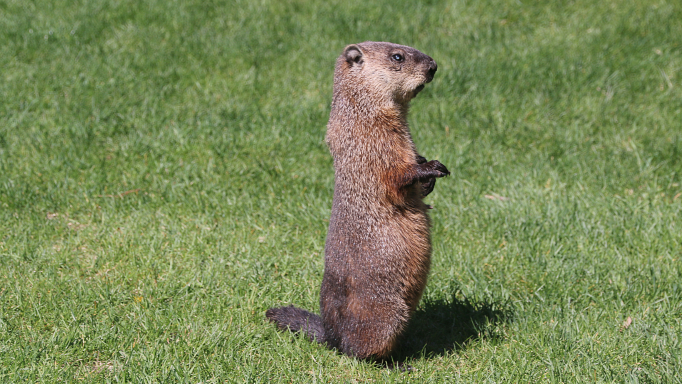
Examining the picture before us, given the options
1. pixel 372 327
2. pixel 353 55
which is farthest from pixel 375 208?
pixel 353 55

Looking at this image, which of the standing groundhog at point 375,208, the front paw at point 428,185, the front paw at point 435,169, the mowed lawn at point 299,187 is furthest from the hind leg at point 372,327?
the front paw at point 435,169

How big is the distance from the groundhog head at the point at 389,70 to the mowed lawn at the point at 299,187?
58.1 inches

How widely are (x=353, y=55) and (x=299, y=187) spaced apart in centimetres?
212

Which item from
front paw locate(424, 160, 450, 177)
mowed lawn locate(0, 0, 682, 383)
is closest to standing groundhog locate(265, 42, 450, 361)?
front paw locate(424, 160, 450, 177)

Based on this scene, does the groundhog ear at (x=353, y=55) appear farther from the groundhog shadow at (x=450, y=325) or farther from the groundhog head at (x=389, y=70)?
the groundhog shadow at (x=450, y=325)

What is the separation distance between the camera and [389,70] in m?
3.84

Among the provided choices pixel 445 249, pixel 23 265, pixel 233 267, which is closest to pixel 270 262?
pixel 233 267

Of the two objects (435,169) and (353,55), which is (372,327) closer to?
(435,169)

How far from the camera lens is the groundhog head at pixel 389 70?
3.83 m

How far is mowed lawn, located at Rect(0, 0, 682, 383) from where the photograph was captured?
395 centimetres

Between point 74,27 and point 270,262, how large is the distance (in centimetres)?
458

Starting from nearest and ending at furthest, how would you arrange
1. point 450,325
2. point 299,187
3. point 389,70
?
point 389,70
point 450,325
point 299,187

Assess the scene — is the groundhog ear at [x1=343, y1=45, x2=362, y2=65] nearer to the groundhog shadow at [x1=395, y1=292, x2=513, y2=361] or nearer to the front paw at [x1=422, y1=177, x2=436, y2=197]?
the front paw at [x1=422, y1=177, x2=436, y2=197]

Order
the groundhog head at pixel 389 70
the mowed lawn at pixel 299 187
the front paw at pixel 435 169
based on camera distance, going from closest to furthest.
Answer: the front paw at pixel 435 169 → the groundhog head at pixel 389 70 → the mowed lawn at pixel 299 187
